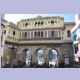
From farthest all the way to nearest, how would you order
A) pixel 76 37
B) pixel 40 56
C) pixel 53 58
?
pixel 40 56
pixel 53 58
pixel 76 37

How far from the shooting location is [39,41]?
20.6ft

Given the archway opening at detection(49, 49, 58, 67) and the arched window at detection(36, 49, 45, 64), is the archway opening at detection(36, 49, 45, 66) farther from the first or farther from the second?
the archway opening at detection(49, 49, 58, 67)

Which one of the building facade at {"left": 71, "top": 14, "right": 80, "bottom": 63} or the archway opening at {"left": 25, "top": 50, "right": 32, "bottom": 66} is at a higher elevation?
the building facade at {"left": 71, "top": 14, "right": 80, "bottom": 63}

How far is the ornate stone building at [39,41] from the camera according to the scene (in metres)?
6.10

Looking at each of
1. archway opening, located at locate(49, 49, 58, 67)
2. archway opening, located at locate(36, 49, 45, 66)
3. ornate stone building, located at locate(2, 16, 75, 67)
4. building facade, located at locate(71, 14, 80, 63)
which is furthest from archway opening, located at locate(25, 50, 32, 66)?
building facade, located at locate(71, 14, 80, 63)

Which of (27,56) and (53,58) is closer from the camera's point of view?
(53,58)

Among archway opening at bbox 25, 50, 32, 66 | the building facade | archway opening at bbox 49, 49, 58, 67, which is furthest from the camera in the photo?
archway opening at bbox 25, 50, 32, 66

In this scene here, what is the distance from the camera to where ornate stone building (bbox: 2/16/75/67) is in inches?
240

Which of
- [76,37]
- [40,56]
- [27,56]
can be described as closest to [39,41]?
[40,56]

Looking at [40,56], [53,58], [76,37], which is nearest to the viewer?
[76,37]

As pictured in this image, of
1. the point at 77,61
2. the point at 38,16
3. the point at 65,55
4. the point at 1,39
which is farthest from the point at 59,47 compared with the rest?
the point at 1,39

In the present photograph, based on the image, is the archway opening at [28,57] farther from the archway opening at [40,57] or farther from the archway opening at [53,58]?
the archway opening at [53,58]

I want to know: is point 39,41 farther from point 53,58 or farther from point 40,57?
point 53,58

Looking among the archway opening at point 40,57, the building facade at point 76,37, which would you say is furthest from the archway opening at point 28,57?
the building facade at point 76,37
